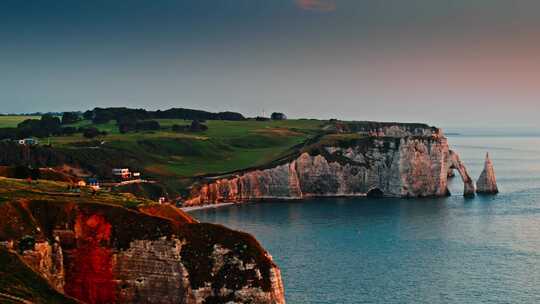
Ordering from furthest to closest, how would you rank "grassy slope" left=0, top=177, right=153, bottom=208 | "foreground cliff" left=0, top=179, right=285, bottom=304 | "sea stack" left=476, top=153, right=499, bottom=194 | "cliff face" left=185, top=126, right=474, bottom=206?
"sea stack" left=476, top=153, right=499, bottom=194 → "cliff face" left=185, top=126, right=474, bottom=206 → "grassy slope" left=0, top=177, right=153, bottom=208 → "foreground cliff" left=0, top=179, right=285, bottom=304

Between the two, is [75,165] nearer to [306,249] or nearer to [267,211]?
[267,211]

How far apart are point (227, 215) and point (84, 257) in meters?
86.2

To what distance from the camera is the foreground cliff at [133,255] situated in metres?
65.7

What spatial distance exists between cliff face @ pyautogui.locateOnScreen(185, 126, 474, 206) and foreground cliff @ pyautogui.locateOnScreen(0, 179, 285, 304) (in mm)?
111955

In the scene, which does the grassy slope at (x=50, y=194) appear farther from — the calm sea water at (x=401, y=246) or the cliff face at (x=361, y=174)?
the cliff face at (x=361, y=174)

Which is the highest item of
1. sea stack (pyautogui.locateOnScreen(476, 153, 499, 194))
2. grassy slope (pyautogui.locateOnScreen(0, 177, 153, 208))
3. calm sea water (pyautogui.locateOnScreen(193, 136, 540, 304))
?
grassy slope (pyautogui.locateOnScreen(0, 177, 153, 208))

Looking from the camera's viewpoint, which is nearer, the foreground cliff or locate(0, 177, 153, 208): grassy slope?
the foreground cliff

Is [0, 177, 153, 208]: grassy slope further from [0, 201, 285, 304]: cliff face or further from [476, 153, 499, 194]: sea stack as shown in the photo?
[476, 153, 499, 194]: sea stack

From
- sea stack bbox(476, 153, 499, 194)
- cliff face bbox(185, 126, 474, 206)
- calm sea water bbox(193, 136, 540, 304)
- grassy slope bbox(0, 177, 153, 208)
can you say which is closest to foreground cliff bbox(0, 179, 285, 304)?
grassy slope bbox(0, 177, 153, 208)

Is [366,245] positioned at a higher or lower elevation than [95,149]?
lower

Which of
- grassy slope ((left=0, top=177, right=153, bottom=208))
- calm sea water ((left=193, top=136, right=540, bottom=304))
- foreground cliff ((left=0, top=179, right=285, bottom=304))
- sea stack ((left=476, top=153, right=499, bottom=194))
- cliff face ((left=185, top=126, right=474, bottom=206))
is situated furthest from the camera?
sea stack ((left=476, top=153, right=499, bottom=194))

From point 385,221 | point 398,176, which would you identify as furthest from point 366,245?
point 398,176

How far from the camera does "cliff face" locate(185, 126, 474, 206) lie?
186 metres

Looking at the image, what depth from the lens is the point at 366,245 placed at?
119375mm
